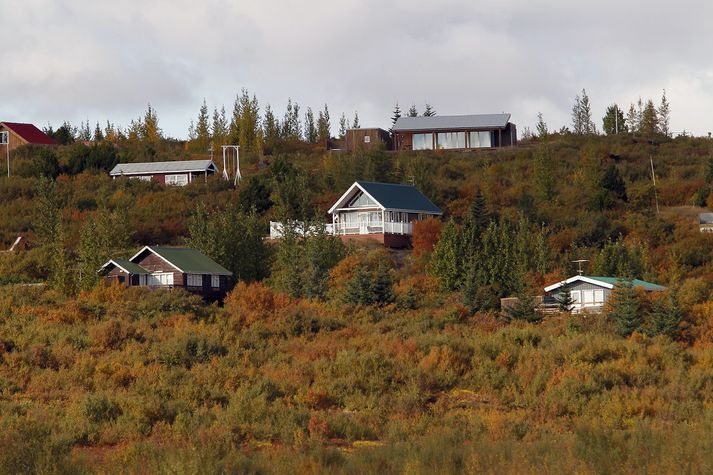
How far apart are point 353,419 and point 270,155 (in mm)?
87532

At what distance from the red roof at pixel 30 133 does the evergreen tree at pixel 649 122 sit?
6278 cm

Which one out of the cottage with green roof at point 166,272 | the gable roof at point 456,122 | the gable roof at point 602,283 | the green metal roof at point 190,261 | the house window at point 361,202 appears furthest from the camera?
the gable roof at point 456,122

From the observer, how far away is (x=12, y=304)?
52.8 meters

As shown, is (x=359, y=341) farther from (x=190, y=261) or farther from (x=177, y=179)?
(x=177, y=179)

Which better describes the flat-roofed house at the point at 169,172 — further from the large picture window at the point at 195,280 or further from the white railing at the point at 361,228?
the large picture window at the point at 195,280

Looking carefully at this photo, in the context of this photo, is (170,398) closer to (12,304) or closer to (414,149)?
(12,304)

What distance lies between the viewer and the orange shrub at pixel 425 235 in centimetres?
7081

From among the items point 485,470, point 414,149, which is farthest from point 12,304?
point 414,149

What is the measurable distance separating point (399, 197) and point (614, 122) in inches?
2653

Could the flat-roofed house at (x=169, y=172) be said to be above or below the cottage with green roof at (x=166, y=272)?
above

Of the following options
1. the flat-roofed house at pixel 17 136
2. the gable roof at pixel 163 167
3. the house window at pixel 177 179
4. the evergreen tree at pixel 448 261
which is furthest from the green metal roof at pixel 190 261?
the flat-roofed house at pixel 17 136

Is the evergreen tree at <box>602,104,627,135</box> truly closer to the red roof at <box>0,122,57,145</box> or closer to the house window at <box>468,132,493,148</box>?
the house window at <box>468,132,493,148</box>

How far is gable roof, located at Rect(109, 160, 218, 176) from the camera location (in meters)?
100

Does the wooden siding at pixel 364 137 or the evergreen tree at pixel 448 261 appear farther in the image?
the wooden siding at pixel 364 137
